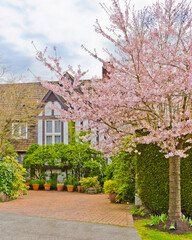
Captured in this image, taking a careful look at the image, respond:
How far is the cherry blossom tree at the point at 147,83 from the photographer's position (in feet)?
24.0

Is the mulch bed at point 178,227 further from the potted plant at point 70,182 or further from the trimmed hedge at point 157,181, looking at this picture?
the potted plant at point 70,182

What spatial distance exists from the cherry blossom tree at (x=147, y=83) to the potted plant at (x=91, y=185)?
943 cm

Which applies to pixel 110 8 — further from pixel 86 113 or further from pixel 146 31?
pixel 86 113

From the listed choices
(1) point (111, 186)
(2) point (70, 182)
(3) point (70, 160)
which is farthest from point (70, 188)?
(1) point (111, 186)

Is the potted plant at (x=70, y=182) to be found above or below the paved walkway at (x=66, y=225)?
below

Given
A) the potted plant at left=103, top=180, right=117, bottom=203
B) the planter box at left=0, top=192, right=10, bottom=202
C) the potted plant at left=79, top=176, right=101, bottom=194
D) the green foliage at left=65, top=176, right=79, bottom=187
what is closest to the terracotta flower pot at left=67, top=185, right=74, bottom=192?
the green foliage at left=65, top=176, right=79, bottom=187

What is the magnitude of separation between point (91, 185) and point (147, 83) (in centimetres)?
1197

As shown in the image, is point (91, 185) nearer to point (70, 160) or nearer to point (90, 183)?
point (90, 183)

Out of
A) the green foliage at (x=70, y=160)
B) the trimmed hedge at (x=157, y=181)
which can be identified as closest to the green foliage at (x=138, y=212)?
the trimmed hedge at (x=157, y=181)

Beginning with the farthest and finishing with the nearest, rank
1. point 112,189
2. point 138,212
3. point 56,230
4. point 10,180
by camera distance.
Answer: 1. point 10,180
2. point 112,189
3. point 138,212
4. point 56,230

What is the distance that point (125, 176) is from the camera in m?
11.9

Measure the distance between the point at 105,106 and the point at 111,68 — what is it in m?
1.25

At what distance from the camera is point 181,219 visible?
26.3 ft

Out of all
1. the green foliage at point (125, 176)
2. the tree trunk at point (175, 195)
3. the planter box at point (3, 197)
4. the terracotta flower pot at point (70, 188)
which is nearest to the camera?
the tree trunk at point (175, 195)
